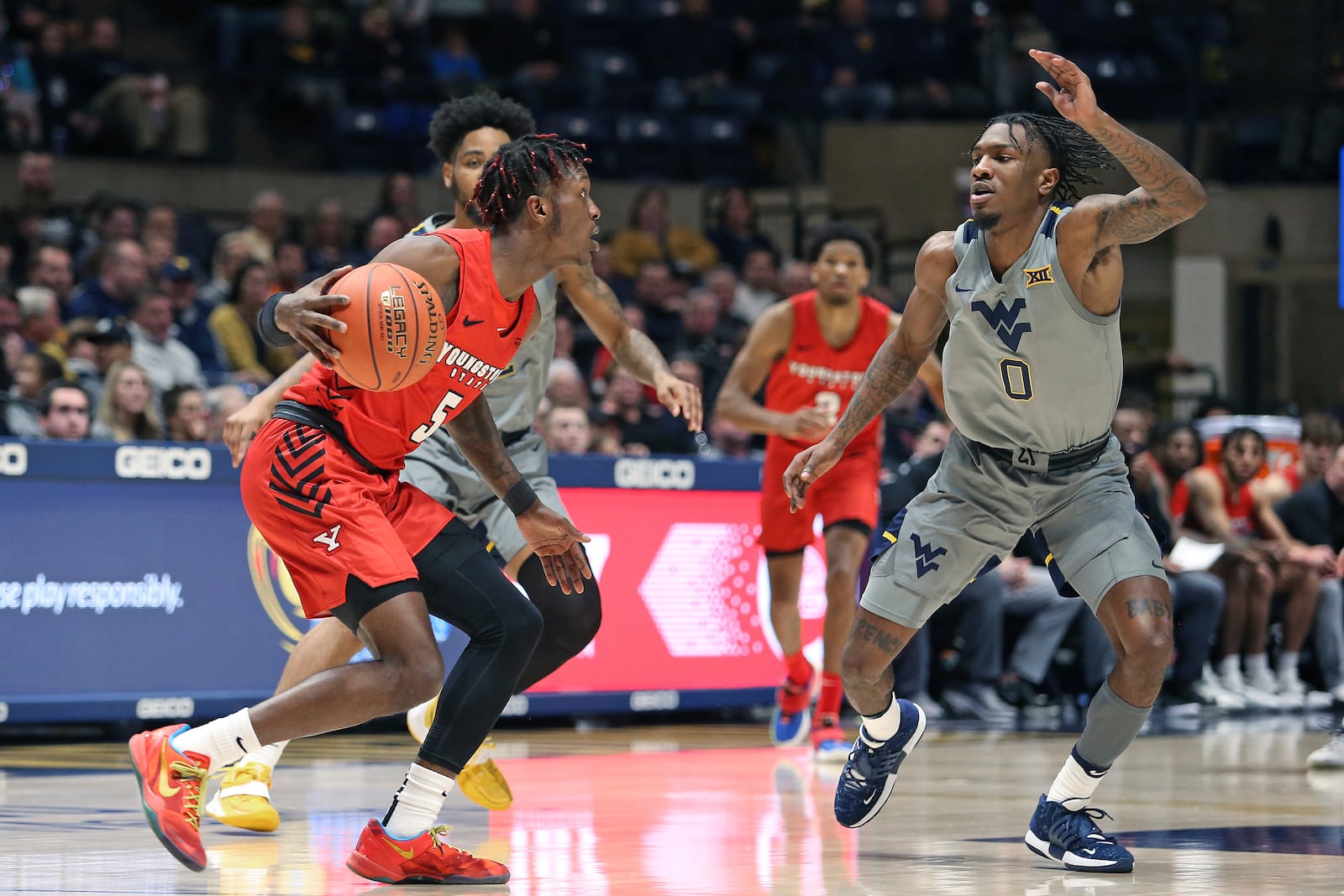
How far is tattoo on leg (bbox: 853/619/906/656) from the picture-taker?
15.8 ft

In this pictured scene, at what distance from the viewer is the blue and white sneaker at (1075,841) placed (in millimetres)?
4422

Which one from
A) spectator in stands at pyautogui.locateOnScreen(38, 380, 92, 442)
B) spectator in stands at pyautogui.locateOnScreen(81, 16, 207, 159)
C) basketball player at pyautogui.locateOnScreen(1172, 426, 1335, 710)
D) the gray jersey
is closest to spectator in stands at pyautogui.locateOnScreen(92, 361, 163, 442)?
spectator in stands at pyautogui.locateOnScreen(38, 380, 92, 442)

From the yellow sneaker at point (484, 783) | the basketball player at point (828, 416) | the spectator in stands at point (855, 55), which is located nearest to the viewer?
the yellow sneaker at point (484, 783)

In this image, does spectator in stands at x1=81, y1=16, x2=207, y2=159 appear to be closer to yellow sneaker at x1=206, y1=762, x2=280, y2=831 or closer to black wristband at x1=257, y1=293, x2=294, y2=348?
yellow sneaker at x1=206, y1=762, x2=280, y2=831

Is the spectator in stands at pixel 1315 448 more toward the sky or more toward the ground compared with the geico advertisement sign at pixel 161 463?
more toward the ground

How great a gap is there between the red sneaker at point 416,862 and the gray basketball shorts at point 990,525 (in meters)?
1.32

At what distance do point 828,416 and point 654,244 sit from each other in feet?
24.4

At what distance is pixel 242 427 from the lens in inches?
198

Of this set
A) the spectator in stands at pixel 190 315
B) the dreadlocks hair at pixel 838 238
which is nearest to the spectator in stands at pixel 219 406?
the spectator in stands at pixel 190 315

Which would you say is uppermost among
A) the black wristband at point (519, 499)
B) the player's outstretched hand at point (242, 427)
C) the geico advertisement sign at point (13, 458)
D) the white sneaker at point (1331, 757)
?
the player's outstretched hand at point (242, 427)

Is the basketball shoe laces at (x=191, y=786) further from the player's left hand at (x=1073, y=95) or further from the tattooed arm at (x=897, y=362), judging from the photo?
the player's left hand at (x=1073, y=95)

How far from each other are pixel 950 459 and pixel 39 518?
14.0ft

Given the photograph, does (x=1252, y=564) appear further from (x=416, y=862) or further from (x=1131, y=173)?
(x=416, y=862)

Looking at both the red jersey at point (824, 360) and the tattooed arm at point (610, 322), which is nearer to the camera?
the tattooed arm at point (610, 322)
